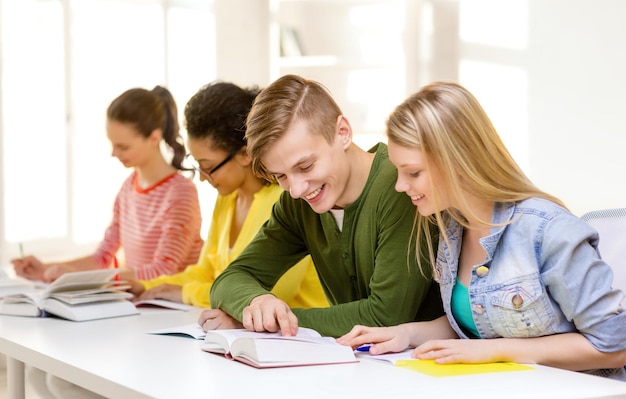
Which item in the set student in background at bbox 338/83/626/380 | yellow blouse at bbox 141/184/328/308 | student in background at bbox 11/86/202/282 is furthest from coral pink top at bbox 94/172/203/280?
student in background at bbox 338/83/626/380

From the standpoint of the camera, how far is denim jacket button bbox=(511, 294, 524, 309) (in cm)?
158

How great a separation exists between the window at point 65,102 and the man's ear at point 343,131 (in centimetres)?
269

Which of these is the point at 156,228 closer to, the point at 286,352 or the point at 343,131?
the point at 343,131

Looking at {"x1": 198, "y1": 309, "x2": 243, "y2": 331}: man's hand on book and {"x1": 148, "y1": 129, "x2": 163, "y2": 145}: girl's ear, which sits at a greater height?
{"x1": 148, "y1": 129, "x2": 163, "y2": 145}: girl's ear

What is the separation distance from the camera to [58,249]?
4352 mm

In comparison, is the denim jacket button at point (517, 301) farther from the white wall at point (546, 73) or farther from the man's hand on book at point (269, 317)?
the white wall at point (546, 73)

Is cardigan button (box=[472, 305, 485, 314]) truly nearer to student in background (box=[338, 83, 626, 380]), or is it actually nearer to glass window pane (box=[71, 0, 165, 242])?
student in background (box=[338, 83, 626, 380])

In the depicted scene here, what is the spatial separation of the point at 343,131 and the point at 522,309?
53 cm

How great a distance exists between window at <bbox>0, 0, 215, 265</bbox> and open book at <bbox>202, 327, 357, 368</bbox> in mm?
2812

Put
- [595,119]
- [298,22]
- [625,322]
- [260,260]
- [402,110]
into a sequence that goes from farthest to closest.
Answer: [298,22] < [595,119] < [260,260] < [402,110] < [625,322]

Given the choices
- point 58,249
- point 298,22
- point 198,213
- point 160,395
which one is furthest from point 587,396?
point 298,22

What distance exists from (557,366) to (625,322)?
142mm

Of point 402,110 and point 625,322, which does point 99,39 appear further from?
point 625,322

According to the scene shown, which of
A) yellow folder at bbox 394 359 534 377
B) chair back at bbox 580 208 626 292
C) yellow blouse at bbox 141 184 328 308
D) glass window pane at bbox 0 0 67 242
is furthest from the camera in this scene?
glass window pane at bbox 0 0 67 242
